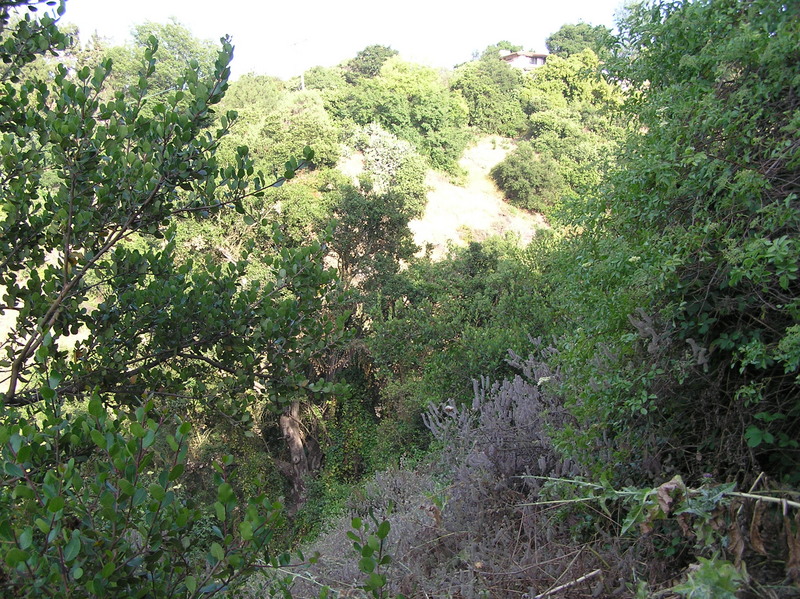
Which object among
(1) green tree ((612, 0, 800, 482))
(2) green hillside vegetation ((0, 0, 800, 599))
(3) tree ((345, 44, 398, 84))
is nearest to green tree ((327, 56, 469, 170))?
(3) tree ((345, 44, 398, 84))

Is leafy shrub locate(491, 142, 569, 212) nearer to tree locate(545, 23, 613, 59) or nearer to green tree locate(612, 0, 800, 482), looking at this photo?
tree locate(545, 23, 613, 59)

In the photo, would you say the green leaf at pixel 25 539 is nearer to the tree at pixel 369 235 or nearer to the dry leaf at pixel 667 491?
the dry leaf at pixel 667 491

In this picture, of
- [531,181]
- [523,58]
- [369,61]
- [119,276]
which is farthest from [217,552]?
[523,58]

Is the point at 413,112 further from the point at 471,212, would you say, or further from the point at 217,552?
the point at 217,552

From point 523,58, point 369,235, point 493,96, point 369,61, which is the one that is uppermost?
point 369,61

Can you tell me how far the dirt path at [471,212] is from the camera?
26453 millimetres

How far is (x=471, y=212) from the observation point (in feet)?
94.4

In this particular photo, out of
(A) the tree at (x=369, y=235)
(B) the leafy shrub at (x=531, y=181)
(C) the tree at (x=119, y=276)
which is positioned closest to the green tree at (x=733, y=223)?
(C) the tree at (x=119, y=276)

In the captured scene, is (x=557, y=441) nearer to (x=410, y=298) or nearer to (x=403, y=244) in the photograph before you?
(x=410, y=298)

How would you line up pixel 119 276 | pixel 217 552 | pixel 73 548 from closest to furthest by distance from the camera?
pixel 73 548, pixel 217 552, pixel 119 276

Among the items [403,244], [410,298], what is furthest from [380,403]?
[403,244]

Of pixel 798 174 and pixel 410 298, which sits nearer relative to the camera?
pixel 798 174

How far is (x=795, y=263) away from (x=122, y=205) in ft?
10.5

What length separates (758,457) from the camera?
9.14ft
